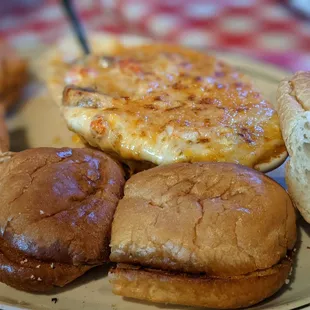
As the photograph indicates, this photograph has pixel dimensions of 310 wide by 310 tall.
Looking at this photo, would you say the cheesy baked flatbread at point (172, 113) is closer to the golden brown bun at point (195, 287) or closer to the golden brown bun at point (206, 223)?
the golden brown bun at point (206, 223)

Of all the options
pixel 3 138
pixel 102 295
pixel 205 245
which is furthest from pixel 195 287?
pixel 3 138

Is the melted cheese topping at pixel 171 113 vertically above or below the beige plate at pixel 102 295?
above

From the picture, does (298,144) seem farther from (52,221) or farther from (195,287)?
(52,221)

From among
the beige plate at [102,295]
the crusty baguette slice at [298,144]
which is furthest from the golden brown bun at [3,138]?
the crusty baguette slice at [298,144]

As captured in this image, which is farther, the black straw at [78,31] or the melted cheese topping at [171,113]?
the black straw at [78,31]

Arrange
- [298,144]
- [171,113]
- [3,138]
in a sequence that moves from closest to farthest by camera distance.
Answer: [298,144]
[171,113]
[3,138]

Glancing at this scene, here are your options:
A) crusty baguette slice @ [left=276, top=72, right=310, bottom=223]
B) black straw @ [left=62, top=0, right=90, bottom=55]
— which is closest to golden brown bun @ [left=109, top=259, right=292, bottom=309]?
crusty baguette slice @ [left=276, top=72, right=310, bottom=223]
